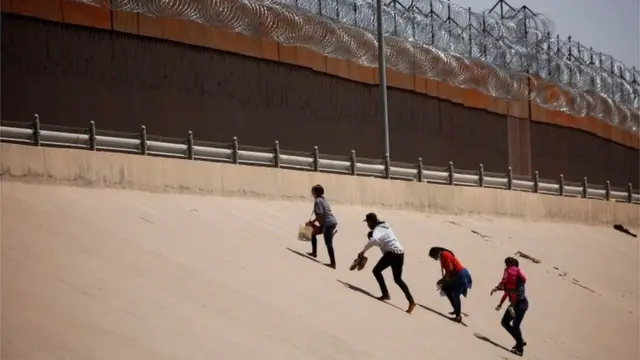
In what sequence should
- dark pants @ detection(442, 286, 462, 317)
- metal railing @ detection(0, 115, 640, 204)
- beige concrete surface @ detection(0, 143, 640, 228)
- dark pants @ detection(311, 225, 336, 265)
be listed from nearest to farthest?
dark pants @ detection(442, 286, 462, 317)
dark pants @ detection(311, 225, 336, 265)
beige concrete surface @ detection(0, 143, 640, 228)
metal railing @ detection(0, 115, 640, 204)

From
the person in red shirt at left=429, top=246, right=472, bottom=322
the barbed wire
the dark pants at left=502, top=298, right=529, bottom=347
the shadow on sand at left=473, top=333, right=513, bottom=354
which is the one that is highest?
the barbed wire

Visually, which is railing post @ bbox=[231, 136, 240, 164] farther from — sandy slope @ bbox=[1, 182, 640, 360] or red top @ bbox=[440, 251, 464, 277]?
red top @ bbox=[440, 251, 464, 277]

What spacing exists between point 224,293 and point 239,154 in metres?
9.06

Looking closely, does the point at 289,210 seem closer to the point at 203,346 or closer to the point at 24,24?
the point at 24,24

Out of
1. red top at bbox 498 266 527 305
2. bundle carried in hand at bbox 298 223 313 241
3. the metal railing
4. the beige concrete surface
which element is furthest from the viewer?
the metal railing

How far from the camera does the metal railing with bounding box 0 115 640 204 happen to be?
23.0 m

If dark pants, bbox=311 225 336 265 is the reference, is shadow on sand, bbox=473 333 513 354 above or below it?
below

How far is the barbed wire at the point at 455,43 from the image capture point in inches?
1261

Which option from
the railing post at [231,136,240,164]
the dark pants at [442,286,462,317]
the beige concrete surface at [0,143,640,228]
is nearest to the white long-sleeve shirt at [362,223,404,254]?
the dark pants at [442,286,462,317]

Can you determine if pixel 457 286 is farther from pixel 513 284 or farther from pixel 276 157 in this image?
pixel 276 157

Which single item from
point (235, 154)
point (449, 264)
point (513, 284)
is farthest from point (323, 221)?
point (235, 154)

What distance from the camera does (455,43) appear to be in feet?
131

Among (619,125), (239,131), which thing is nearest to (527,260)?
(239,131)

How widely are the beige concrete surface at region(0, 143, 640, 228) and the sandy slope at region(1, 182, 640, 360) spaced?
341mm
